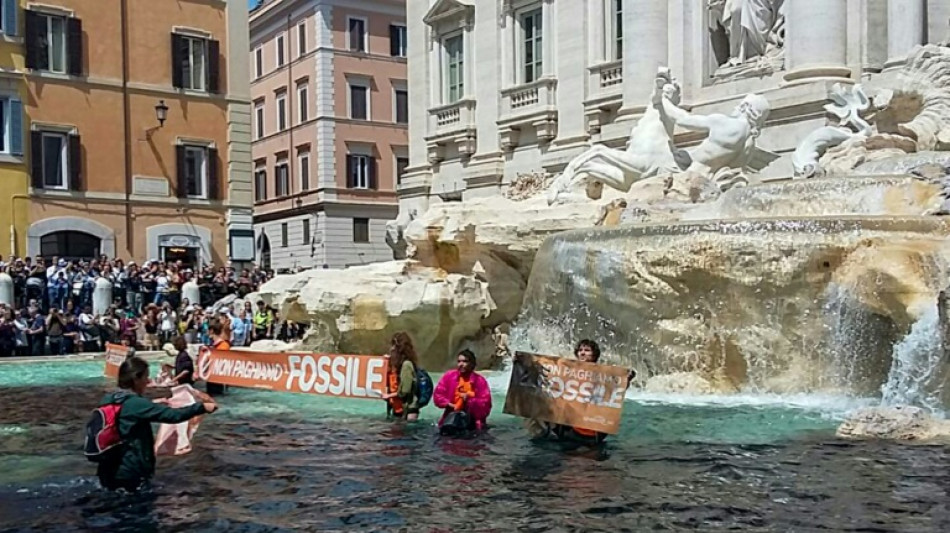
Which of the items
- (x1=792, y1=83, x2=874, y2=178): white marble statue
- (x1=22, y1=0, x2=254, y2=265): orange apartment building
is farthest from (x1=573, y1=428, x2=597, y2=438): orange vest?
(x1=22, y1=0, x2=254, y2=265): orange apartment building

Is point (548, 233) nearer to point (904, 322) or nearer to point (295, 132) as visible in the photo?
point (904, 322)

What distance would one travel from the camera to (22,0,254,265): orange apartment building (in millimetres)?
28047

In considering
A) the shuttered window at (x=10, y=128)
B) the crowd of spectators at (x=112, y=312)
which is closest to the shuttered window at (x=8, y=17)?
the shuttered window at (x=10, y=128)

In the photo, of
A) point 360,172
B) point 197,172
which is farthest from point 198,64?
point 360,172

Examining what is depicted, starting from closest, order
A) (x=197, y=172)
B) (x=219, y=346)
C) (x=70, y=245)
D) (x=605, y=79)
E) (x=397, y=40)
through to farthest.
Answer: (x=219, y=346)
(x=605, y=79)
(x=70, y=245)
(x=197, y=172)
(x=397, y=40)

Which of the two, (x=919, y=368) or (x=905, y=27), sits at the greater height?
(x=905, y=27)

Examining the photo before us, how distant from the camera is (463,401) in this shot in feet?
29.8

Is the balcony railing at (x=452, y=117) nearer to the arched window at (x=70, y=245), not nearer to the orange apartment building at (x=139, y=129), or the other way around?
the orange apartment building at (x=139, y=129)

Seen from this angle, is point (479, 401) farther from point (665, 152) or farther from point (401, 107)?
point (401, 107)

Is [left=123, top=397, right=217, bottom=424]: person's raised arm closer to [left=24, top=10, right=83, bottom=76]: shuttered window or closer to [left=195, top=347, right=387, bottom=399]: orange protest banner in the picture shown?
[left=195, top=347, right=387, bottom=399]: orange protest banner

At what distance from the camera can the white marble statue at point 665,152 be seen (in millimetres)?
17453

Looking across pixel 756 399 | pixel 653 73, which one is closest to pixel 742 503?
pixel 756 399

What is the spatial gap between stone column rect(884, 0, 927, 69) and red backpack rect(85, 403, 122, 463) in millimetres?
14844

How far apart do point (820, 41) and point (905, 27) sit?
132cm
